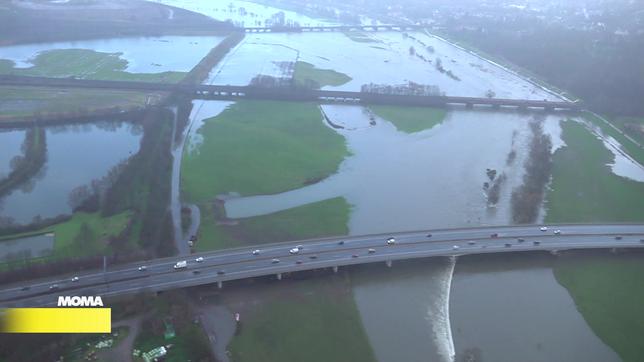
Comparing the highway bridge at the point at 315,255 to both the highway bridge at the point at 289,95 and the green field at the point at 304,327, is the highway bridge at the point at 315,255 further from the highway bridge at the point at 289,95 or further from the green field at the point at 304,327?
the highway bridge at the point at 289,95

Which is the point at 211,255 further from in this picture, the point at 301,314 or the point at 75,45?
the point at 75,45

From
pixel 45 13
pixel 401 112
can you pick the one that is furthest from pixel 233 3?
pixel 401 112

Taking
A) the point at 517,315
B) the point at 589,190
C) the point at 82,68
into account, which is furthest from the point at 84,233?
the point at 82,68

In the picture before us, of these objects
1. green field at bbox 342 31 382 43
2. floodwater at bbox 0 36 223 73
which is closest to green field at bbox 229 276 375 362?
floodwater at bbox 0 36 223 73

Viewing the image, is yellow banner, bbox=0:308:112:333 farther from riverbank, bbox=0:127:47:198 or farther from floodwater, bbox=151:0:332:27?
floodwater, bbox=151:0:332:27

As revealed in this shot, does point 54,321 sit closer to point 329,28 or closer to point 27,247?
point 27,247

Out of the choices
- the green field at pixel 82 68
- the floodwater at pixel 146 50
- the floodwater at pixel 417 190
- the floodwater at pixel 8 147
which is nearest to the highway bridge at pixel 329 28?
the floodwater at pixel 146 50
